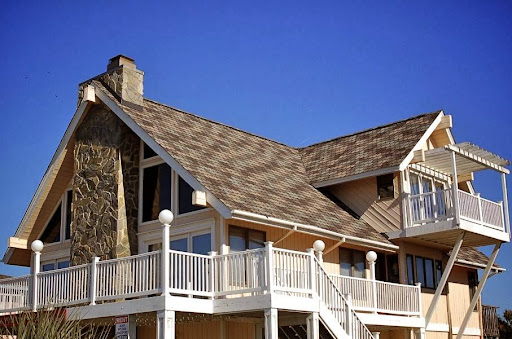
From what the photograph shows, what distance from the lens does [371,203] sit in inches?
1051

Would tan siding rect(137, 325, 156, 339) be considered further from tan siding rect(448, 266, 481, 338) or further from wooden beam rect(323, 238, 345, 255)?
tan siding rect(448, 266, 481, 338)

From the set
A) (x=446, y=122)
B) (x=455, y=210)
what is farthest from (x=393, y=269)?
(x=446, y=122)

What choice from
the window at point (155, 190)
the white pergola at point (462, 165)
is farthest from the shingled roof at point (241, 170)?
the white pergola at point (462, 165)

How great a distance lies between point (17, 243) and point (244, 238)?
30.4ft

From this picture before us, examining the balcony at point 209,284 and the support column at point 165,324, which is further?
the balcony at point 209,284

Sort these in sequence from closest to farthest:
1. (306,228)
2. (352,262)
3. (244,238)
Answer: (244,238), (306,228), (352,262)

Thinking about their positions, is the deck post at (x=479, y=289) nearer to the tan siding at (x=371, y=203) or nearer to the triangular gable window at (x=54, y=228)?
the tan siding at (x=371, y=203)

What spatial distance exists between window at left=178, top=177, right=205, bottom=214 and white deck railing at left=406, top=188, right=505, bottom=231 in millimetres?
7587

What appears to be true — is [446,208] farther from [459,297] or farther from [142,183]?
[142,183]

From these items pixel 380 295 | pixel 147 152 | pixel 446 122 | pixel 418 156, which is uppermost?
pixel 446 122

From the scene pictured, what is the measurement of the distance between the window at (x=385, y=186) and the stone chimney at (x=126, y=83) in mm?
8464

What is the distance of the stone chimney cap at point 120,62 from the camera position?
2492 cm

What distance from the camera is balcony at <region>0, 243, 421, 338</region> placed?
18.7 metres

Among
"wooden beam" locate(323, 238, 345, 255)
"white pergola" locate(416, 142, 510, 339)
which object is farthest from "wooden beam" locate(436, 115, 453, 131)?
"wooden beam" locate(323, 238, 345, 255)
